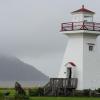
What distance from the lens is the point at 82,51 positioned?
6219 cm

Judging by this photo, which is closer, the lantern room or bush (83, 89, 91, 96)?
bush (83, 89, 91, 96)

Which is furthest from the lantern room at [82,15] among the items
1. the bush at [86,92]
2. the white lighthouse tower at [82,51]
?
the bush at [86,92]

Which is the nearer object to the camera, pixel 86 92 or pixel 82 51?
pixel 86 92

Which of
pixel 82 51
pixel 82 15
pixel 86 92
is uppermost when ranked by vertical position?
pixel 82 15

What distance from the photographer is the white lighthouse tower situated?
61719mm

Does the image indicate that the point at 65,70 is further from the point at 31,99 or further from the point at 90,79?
the point at 31,99

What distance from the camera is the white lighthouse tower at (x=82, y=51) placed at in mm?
61719

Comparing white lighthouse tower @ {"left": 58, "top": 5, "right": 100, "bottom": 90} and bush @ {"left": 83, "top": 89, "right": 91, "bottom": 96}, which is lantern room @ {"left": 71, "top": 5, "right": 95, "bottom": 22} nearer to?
white lighthouse tower @ {"left": 58, "top": 5, "right": 100, "bottom": 90}

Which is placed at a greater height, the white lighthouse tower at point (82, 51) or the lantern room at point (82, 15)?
the lantern room at point (82, 15)

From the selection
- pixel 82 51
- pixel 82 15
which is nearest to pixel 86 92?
pixel 82 51

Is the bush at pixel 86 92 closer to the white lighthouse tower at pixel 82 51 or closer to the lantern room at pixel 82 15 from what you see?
the white lighthouse tower at pixel 82 51

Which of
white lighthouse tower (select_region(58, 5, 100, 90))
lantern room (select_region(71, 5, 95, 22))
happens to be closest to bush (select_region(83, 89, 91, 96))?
→ white lighthouse tower (select_region(58, 5, 100, 90))

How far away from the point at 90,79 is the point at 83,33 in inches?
180

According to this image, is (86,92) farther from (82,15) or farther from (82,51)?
(82,15)
